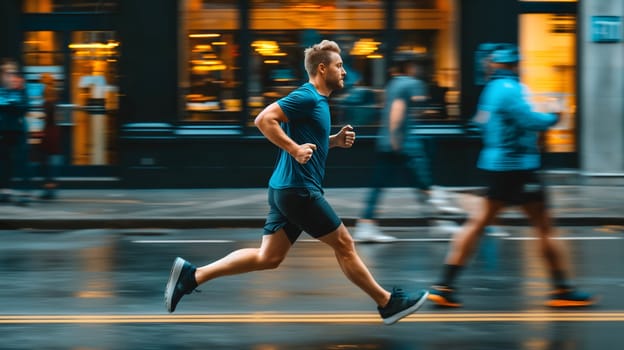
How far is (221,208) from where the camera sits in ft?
45.2

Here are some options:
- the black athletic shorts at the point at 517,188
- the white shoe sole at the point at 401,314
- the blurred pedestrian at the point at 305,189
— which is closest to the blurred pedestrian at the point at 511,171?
the black athletic shorts at the point at 517,188

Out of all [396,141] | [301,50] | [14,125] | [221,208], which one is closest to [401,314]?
[396,141]

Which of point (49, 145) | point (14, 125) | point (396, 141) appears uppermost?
point (14, 125)

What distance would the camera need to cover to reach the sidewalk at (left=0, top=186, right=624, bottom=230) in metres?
12.7

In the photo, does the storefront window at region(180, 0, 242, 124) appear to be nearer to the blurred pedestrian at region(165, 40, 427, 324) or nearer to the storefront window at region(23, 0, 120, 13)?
the storefront window at region(23, 0, 120, 13)

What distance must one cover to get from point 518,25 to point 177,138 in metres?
5.20

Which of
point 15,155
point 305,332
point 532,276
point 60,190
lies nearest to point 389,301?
point 305,332

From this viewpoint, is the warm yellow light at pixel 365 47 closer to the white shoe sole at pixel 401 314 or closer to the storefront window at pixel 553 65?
the storefront window at pixel 553 65

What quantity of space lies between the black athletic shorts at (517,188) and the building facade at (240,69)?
28.1 ft

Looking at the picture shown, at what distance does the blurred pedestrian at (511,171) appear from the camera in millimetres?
7461

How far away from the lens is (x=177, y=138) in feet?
53.0

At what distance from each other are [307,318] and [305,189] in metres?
1.04

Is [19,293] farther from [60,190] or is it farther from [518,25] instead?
Answer: [518,25]

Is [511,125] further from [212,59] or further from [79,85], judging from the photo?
[79,85]
